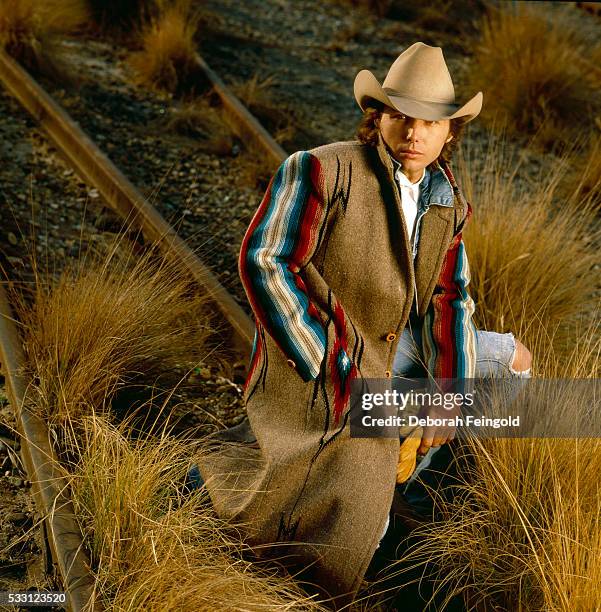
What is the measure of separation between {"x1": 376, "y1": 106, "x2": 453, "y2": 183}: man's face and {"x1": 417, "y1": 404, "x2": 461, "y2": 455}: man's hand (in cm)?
80

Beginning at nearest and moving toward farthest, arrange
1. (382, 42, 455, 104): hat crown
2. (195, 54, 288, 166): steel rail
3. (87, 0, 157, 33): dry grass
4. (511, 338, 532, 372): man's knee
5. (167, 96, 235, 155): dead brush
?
(382, 42, 455, 104): hat crown → (511, 338, 532, 372): man's knee → (195, 54, 288, 166): steel rail → (167, 96, 235, 155): dead brush → (87, 0, 157, 33): dry grass

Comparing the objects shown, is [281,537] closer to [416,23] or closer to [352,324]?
[352,324]

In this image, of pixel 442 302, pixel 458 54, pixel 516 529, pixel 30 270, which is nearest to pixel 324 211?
pixel 442 302

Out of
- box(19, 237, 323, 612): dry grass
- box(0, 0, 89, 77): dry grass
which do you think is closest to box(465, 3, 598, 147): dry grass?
box(0, 0, 89, 77): dry grass

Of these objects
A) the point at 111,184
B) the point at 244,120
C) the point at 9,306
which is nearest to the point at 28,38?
the point at 244,120

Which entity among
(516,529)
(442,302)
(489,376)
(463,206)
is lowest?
(516,529)

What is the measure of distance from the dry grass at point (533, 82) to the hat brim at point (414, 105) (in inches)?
151

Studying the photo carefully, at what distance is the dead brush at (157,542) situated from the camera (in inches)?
115

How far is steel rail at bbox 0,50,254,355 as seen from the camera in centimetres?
457

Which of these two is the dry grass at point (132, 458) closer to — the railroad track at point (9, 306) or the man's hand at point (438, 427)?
the railroad track at point (9, 306)

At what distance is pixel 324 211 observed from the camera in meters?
3.16

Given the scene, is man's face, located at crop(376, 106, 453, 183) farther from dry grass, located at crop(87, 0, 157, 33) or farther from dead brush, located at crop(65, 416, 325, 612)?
dry grass, located at crop(87, 0, 157, 33)

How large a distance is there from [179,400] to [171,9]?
414 centimetres

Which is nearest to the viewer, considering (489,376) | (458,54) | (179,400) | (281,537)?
(281,537)
